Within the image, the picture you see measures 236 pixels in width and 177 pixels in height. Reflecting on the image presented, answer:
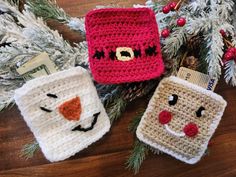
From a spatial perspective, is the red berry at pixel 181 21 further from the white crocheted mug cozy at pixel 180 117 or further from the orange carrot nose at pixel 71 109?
the orange carrot nose at pixel 71 109

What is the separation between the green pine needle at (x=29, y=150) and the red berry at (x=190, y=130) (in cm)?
34

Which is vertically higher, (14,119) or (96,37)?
(96,37)

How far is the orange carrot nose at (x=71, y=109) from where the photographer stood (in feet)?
2.68

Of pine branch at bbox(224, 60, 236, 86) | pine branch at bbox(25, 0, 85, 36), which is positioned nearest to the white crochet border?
pine branch at bbox(25, 0, 85, 36)

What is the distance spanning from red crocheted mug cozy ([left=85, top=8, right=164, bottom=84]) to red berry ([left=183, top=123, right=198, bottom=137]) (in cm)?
14

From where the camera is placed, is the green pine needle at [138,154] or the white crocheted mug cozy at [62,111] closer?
the white crocheted mug cozy at [62,111]

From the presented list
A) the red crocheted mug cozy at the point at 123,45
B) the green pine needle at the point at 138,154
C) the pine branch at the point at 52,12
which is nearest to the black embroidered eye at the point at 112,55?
the red crocheted mug cozy at the point at 123,45

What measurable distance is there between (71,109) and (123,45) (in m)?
0.18

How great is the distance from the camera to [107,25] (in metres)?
0.83

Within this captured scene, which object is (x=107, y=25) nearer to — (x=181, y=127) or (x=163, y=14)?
(x=163, y=14)

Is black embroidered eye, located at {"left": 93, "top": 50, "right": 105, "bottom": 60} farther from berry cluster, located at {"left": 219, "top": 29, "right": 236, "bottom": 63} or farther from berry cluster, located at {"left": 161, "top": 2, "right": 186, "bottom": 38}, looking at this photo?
berry cluster, located at {"left": 219, "top": 29, "right": 236, "bottom": 63}

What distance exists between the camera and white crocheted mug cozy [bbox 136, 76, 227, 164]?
34.0 inches

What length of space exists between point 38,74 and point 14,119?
16cm

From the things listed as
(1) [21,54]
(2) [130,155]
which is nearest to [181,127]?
(2) [130,155]
